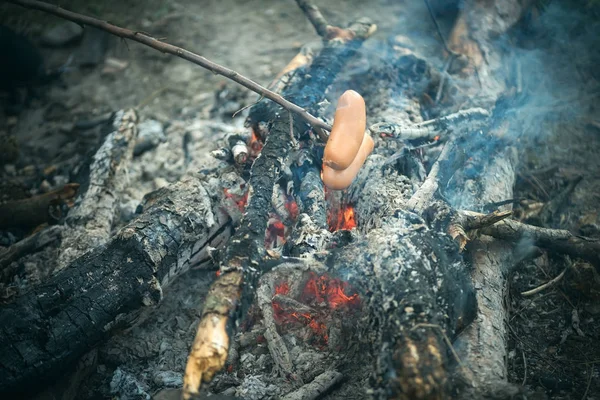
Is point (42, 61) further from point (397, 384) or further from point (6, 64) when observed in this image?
point (397, 384)

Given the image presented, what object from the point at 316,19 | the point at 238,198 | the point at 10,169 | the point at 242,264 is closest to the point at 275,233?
the point at 238,198

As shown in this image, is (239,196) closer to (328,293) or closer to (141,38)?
(328,293)

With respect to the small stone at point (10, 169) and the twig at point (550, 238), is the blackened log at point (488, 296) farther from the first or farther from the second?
the small stone at point (10, 169)

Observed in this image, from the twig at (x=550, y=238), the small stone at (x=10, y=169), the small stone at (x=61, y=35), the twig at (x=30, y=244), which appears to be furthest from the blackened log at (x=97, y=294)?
the small stone at (x=61, y=35)

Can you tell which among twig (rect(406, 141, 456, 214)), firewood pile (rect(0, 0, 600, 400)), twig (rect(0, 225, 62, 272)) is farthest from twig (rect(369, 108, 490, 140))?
twig (rect(0, 225, 62, 272))

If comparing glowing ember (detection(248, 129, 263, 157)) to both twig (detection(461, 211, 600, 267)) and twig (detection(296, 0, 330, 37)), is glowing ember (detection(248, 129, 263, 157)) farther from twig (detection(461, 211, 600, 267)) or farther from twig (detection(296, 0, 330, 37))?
twig (detection(461, 211, 600, 267))
